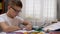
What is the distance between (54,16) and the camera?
300cm

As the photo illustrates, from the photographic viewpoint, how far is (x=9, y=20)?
156cm

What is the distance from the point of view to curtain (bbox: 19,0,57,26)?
300cm

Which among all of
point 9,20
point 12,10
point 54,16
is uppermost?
point 12,10

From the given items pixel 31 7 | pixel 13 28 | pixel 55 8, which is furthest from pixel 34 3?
pixel 13 28

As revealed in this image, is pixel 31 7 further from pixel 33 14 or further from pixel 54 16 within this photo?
pixel 54 16

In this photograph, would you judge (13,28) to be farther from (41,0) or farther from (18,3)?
(41,0)

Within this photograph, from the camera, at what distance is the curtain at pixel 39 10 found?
Result: 118 inches

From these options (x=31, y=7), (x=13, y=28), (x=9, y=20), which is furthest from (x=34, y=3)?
(x=13, y=28)

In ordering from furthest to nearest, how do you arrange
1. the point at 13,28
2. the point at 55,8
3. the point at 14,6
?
the point at 55,8
the point at 14,6
the point at 13,28

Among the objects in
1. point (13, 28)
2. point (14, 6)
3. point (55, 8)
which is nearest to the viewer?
point (13, 28)

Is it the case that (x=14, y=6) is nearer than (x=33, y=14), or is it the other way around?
(x=14, y=6)

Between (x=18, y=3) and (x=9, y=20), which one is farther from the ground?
(x=18, y=3)

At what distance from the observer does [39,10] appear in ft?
9.88

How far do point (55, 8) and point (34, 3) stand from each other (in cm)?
A: 49
